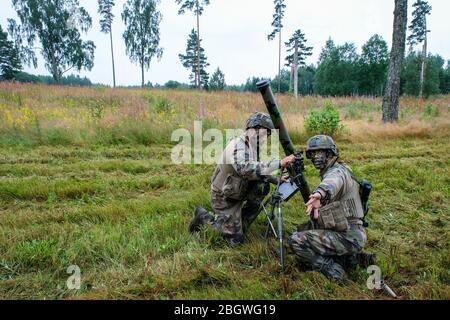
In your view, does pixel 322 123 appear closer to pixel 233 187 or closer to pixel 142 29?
pixel 233 187

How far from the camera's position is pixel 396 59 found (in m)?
10.4

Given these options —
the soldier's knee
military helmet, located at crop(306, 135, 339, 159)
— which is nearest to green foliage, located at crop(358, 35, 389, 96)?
military helmet, located at crop(306, 135, 339, 159)

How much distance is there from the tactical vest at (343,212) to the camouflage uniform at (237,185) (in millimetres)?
713

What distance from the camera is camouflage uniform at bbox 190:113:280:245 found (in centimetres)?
331

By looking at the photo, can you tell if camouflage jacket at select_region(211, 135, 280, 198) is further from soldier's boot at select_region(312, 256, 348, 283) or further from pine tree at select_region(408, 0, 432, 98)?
pine tree at select_region(408, 0, 432, 98)

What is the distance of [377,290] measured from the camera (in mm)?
2719

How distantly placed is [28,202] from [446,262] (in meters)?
5.80

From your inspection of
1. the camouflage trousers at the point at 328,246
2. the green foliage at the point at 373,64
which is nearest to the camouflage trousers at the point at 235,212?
the camouflage trousers at the point at 328,246

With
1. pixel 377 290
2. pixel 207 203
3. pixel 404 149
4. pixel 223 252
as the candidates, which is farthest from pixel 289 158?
pixel 404 149

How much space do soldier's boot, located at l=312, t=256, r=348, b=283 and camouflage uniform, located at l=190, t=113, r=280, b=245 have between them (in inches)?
38.9

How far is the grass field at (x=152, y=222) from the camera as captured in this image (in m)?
2.73

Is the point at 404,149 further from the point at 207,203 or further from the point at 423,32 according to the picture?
Answer: the point at 423,32

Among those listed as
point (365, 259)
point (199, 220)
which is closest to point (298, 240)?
point (365, 259)

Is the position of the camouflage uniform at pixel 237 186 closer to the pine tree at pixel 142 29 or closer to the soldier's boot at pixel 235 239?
the soldier's boot at pixel 235 239
